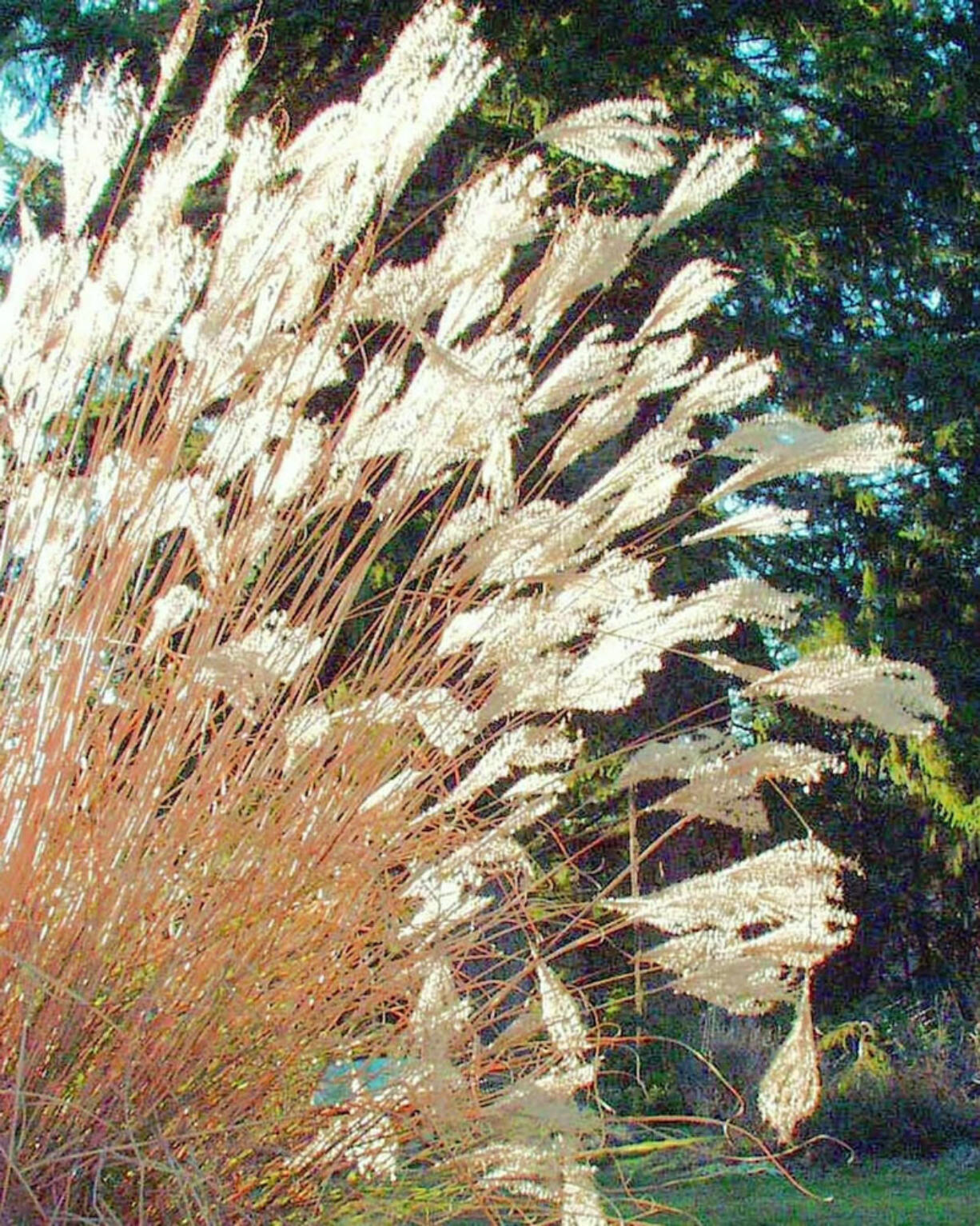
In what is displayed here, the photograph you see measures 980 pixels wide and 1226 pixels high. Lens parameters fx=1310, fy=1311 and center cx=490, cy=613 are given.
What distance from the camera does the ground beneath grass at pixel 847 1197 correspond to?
11.4ft

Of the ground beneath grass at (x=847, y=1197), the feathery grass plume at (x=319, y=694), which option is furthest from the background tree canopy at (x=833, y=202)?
the feathery grass plume at (x=319, y=694)

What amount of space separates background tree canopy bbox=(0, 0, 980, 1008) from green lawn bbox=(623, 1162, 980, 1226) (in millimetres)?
2208

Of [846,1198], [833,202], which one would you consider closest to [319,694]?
[846,1198]

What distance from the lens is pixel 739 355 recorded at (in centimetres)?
154

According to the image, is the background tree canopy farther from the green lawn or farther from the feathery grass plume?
the feathery grass plume

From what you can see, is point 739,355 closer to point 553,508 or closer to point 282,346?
point 553,508

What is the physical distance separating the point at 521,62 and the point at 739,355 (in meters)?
3.99

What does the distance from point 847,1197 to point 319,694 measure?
3.19 metres

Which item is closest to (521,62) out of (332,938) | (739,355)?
(739,355)

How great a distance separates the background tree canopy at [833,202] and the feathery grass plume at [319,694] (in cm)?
335

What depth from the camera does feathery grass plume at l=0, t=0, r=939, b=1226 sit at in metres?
1.19

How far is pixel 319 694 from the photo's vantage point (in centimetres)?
144

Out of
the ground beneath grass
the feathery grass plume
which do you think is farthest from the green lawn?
the feathery grass plume

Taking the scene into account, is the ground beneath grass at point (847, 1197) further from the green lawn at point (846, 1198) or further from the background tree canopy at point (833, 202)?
the background tree canopy at point (833, 202)
